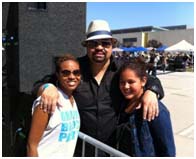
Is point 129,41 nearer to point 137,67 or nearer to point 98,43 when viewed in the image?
point 98,43

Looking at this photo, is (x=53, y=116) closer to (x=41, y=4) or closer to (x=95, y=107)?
(x=95, y=107)

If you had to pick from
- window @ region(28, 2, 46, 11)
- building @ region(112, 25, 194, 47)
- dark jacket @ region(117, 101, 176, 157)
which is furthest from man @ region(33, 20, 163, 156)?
building @ region(112, 25, 194, 47)

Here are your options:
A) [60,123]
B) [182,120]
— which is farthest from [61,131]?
[182,120]

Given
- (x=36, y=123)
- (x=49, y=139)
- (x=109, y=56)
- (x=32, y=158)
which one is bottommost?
(x=32, y=158)

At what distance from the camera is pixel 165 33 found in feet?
206

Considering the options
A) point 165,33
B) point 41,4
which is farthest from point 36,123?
point 165,33

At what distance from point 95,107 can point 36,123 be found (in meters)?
0.51

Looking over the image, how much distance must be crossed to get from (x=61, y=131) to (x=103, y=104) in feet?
1.40

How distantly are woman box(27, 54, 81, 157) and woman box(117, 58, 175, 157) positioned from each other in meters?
0.33

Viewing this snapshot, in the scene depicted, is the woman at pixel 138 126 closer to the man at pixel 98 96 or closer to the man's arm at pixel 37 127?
the man at pixel 98 96

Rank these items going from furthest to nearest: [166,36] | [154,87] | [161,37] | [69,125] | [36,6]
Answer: [161,37] < [166,36] < [36,6] < [154,87] < [69,125]

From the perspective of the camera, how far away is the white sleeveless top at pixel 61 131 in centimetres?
193

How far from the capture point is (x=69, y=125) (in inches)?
78.5

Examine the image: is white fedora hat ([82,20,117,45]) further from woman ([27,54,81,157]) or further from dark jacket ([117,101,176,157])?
dark jacket ([117,101,176,157])
